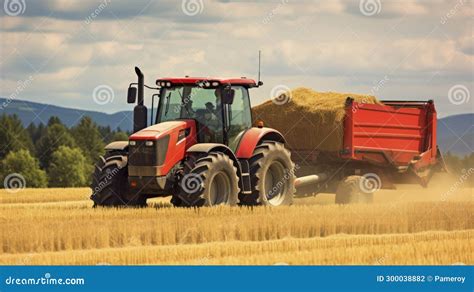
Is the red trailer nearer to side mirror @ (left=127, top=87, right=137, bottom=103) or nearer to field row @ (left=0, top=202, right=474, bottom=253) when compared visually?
field row @ (left=0, top=202, right=474, bottom=253)

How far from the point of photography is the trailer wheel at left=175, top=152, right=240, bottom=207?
1806 centimetres

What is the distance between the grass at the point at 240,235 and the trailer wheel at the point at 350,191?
164 centimetres

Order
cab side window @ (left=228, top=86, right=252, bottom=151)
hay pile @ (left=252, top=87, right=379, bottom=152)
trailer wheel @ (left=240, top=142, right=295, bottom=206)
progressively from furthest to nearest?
1. hay pile @ (left=252, top=87, right=379, bottom=152)
2. trailer wheel @ (left=240, top=142, right=295, bottom=206)
3. cab side window @ (left=228, top=86, right=252, bottom=151)

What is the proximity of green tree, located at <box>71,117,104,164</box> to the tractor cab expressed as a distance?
5888cm

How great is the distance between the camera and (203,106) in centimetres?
1920

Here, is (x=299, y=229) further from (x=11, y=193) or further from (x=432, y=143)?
(x=11, y=193)

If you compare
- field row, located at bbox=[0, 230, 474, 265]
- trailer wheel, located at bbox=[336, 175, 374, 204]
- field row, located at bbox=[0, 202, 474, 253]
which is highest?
trailer wheel, located at bbox=[336, 175, 374, 204]

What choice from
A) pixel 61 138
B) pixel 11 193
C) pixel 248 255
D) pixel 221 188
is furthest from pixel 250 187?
pixel 61 138

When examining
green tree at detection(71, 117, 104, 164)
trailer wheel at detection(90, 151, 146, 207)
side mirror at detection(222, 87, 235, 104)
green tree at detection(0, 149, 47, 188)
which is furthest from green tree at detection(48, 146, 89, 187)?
side mirror at detection(222, 87, 235, 104)

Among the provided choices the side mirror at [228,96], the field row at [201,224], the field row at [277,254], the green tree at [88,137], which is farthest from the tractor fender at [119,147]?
the green tree at [88,137]

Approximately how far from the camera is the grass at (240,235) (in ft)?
43.8

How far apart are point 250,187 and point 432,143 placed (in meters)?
5.80

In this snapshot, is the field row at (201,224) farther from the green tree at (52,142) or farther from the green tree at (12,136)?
the green tree at (52,142)

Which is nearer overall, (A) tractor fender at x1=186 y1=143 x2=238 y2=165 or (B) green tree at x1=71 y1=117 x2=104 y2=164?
(A) tractor fender at x1=186 y1=143 x2=238 y2=165
